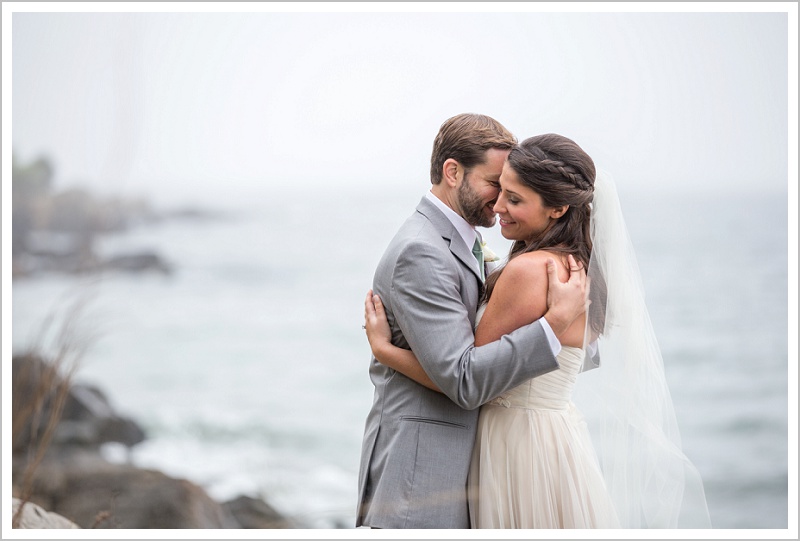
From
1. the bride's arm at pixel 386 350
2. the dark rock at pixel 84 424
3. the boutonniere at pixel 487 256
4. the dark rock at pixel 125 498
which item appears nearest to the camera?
the bride's arm at pixel 386 350

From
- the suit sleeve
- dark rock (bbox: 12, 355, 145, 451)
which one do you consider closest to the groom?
the suit sleeve

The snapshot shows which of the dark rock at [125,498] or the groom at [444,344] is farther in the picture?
the dark rock at [125,498]

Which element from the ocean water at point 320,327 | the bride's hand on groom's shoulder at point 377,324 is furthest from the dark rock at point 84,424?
the bride's hand on groom's shoulder at point 377,324

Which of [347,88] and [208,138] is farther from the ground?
[347,88]

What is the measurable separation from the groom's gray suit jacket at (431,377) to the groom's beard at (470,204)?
0.23 ft

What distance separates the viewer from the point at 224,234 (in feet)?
45.2

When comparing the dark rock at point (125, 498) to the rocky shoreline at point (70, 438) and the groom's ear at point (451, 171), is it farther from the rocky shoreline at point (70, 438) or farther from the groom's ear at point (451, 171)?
the groom's ear at point (451, 171)

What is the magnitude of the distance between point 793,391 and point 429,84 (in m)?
6.38

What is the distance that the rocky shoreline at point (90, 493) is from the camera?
301 cm

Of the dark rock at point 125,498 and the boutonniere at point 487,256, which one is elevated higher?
the boutonniere at point 487,256

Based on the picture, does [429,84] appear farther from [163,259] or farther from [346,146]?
[163,259]

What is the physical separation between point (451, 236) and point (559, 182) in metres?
0.31

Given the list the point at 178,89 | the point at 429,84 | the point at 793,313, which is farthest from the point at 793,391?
the point at 178,89

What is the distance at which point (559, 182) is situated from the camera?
1.91 m
